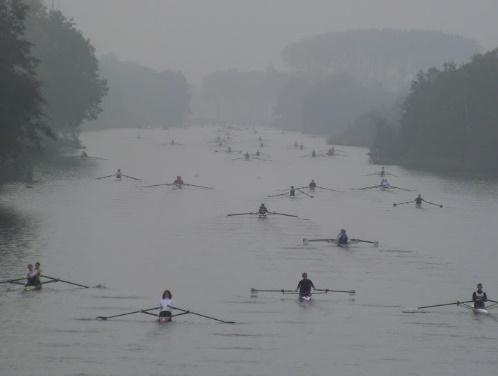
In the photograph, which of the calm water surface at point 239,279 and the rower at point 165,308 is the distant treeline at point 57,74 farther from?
the rower at point 165,308

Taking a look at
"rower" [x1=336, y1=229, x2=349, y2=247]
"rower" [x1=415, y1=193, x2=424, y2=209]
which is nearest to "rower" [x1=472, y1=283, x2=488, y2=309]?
"rower" [x1=336, y1=229, x2=349, y2=247]

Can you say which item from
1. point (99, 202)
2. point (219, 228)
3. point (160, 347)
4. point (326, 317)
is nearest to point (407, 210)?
point (219, 228)

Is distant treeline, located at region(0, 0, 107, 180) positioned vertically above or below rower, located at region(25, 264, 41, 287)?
above

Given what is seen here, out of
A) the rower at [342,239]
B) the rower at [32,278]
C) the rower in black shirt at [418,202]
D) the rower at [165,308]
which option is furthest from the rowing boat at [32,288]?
the rower in black shirt at [418,202]

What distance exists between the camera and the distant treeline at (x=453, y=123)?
106938mm

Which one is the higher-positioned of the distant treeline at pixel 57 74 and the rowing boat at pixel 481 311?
the distant treeline at pixel 57 74

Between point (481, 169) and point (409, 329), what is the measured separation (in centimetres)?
7520

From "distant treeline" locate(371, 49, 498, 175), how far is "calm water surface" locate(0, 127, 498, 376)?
2764 centimetres

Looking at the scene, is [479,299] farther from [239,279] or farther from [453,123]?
[453,123]

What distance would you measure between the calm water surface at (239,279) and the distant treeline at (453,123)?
27.6 metres

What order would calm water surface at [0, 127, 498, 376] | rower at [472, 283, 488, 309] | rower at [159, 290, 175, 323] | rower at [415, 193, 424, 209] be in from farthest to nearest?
rower at [415, 193, 424, 209], rower at [472, 283, 488, 309], rower at [159, 290, 175, 323], calm water surface at [0, 127, 498, 376]

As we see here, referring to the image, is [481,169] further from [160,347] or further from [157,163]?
[160,347]

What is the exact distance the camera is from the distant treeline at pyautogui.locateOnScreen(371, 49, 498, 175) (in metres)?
107

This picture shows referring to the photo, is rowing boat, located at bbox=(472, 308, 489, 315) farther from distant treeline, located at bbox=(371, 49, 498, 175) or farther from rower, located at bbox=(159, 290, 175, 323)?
distant treeline, located at bbox=(371, 49, 498, 175)
